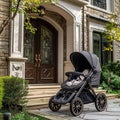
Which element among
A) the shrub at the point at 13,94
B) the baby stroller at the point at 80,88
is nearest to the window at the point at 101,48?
the baby stroller at the point at 80,88

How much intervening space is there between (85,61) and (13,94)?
248cm

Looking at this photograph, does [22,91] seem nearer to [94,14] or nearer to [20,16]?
[20,16]

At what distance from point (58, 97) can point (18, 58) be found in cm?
244

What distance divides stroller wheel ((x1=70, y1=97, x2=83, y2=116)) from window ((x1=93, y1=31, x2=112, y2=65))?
7.00 metres

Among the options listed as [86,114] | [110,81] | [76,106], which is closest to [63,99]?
[76,106]

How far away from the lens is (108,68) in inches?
567

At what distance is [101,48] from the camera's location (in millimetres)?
15203

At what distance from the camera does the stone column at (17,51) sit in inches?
388

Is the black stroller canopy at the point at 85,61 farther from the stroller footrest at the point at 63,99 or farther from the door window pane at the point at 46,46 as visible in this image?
the door window pane at the point at 46,46

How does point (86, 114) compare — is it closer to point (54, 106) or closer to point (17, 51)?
point (54, 106)

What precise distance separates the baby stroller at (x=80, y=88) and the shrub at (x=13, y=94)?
33.6 inches

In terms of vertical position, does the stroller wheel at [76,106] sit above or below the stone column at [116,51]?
below

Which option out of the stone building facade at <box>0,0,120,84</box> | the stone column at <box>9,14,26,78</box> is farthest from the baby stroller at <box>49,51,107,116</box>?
the stone building facade at <box>0,0,120,84</box>

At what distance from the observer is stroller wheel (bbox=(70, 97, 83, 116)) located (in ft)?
25.2
